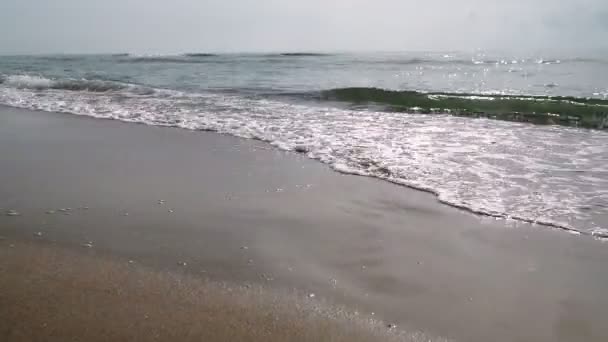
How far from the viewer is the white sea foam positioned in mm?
4895

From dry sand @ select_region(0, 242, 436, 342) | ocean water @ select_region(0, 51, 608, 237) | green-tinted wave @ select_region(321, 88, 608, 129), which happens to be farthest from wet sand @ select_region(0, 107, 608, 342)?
green-tinted wave @ select_region(321, 88, 608, 129)

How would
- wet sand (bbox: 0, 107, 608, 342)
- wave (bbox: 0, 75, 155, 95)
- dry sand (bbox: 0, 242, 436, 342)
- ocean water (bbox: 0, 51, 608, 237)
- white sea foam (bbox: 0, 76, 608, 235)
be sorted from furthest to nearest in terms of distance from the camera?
1. wave (bbox: 0, 75, 155, 95)
2. ocean water (bbox: 0, 51, 608, 237)
3. white sea foam (bbox: 0, 76, 608, 235)
4. wet sand (bbox: 0, 107, 608, 342)
5. dry sand (bbox: 0, 242, 436, 342)

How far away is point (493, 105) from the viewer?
14.1 meters

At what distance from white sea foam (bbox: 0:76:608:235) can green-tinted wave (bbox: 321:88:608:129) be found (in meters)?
1.40

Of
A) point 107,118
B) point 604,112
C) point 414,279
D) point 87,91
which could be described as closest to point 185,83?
point 87,91

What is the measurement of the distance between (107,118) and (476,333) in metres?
9.22

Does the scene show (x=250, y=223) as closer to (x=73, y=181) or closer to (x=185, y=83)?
(x=73, y=181)

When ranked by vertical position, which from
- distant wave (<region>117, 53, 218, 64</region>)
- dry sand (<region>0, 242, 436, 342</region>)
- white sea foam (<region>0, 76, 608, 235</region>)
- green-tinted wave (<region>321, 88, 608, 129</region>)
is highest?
distant wave (<region>117, 53, 218, 64</region>)

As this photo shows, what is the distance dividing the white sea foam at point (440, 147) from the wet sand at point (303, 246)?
481mm

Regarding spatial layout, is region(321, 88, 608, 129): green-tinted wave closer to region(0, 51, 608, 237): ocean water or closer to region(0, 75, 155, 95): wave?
region(0, 51, 608, 237): ocean water

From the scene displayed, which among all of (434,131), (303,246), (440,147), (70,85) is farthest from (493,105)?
(70,85)

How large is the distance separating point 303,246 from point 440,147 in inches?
177

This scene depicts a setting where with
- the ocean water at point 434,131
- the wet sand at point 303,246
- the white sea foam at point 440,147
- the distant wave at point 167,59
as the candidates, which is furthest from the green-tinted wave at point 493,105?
Answer: the distant wave at point 167,59

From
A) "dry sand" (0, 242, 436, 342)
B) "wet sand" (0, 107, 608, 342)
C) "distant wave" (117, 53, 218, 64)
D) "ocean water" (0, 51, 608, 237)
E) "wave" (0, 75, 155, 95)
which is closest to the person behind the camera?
"dry sand" (0, 242, 436, 342)
